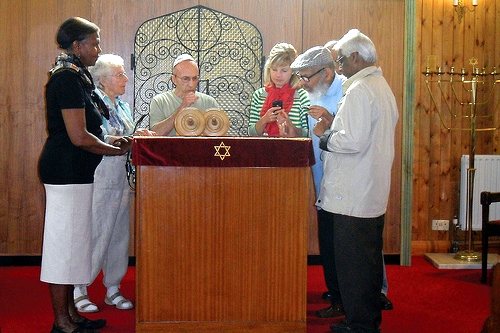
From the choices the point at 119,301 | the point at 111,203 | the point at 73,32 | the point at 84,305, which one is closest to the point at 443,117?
the point at 111,203

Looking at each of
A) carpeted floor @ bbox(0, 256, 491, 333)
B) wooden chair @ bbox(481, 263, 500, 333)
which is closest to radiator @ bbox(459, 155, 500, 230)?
carpeted floor @ bbox(0, 256, 491, 333)

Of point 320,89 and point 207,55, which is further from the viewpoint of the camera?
point 207,55

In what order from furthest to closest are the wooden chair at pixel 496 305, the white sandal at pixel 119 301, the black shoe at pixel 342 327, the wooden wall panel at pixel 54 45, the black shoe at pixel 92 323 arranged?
the wooden wall panel at pixel 54 45 → the white sandal at pixel 119 301 → the black shoe at pixel 92 323 → the black shoe at pixel 342 327 → the wooden chair at pixel 496 305

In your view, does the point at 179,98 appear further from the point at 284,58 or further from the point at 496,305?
the point at 496,305

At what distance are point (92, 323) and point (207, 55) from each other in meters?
2.59

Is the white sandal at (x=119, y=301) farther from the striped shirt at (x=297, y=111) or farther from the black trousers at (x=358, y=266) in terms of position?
the black trousers at (x=358, y=266)

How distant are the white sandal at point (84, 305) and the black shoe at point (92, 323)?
0.33 m

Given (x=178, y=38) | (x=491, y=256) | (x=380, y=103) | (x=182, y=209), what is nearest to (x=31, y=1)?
(x=178, y=38)

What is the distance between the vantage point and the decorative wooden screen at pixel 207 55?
552 centimetres

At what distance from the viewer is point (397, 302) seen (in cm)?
450

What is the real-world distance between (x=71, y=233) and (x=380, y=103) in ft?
5.57

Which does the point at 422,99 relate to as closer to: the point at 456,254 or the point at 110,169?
the point at 456,254

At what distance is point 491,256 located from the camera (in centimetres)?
594

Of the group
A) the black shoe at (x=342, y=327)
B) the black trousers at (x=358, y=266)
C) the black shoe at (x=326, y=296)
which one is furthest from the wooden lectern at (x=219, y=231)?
the black shoe at (x=326, y=296)
